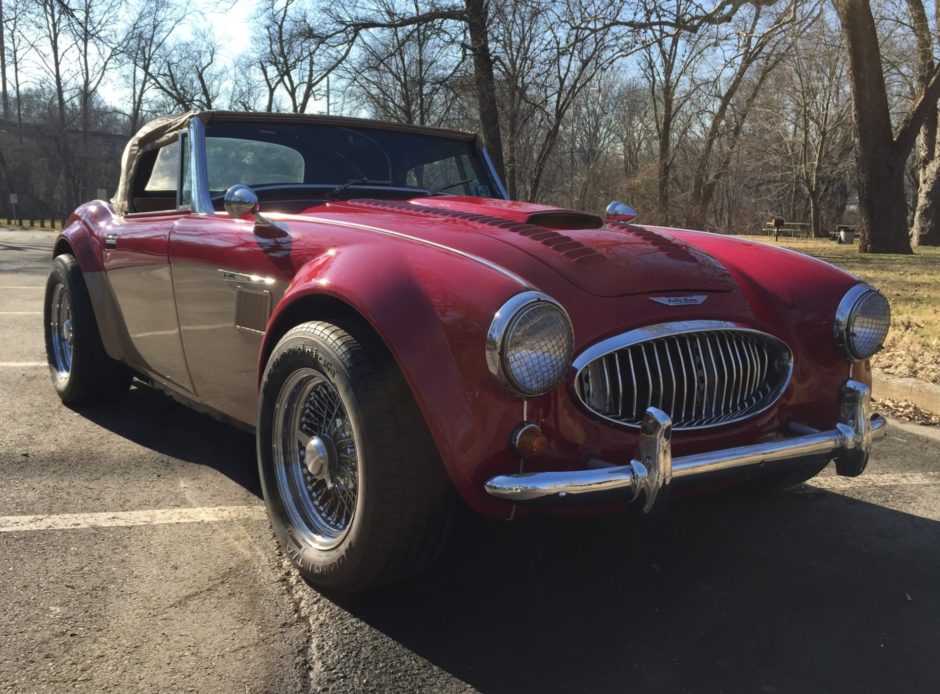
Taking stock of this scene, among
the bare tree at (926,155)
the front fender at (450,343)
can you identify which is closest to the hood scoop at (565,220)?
the front fender at (450,343)

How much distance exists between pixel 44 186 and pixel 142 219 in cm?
6816

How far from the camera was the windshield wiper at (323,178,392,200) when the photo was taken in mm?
3457

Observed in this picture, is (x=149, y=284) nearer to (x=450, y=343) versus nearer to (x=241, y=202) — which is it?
(x=241, y=202)

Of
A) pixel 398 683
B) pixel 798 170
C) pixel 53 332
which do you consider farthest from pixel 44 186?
pixel 398 683

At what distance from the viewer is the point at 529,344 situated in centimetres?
197

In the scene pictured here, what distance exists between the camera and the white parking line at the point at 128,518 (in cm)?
281

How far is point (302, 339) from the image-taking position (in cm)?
232

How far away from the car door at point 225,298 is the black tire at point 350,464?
295 mm

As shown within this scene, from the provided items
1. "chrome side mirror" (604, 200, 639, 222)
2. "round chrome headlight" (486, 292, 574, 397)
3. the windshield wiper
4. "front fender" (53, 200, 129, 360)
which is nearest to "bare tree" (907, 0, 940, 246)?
"chrome side mirror" (604, 200, 639, 222)

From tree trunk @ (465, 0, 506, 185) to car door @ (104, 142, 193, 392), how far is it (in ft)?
33.5

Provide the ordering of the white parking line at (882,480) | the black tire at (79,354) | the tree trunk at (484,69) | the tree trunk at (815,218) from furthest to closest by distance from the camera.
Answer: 1. the tree trunk at (815,218)
2. the tree trunk at (484,69)
3. the black tire at (79,354)
4. the white parking line at (882,480)

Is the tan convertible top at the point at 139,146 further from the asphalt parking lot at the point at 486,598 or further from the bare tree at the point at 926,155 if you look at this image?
the bare tree at the point at 926,155

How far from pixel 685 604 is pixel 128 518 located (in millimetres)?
2053

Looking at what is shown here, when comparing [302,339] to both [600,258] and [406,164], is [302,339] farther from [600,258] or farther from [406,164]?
[406,164]
